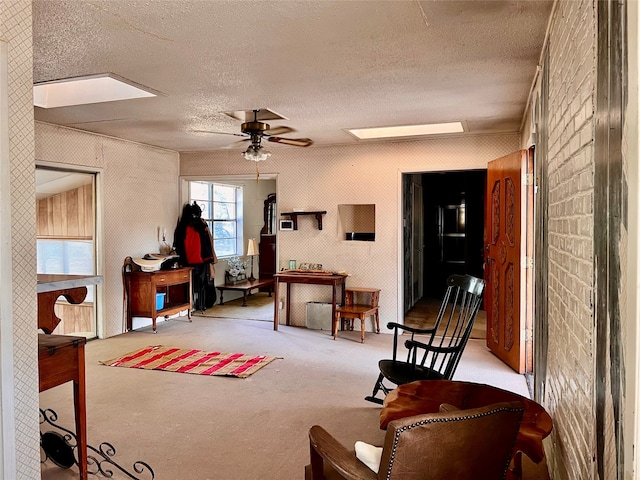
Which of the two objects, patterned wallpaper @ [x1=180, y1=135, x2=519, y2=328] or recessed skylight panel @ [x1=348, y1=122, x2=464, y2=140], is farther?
patterned wallpaper @ [x1=180, y1=135, x2=519, y2=328]

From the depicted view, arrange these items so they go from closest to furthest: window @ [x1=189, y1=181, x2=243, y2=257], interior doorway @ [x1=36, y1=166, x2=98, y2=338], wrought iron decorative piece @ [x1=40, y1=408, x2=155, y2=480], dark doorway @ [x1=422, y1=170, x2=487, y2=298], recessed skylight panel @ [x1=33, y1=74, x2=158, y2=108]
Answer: wrought iron decorative piece @ [x1=40, y1=408, x2=155, y2=480] → recessed skylight panel @ [x1=33, y1=74, x2=158, y2=108] → interior doorway @ [x1=36, y1=166, x2=98, y2=338] → window @ [x1=189, y1=181, x2=243, y2=257] → dark doorway @ [x1=422, y1=170, x2=487, y2=298]

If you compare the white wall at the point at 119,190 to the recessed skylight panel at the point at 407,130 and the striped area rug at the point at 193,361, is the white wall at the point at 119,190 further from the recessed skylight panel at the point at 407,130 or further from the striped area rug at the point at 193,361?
the recessed skylight panel at the point at 407,130

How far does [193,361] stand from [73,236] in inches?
97.8

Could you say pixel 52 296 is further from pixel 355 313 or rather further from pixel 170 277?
pixel 170 277

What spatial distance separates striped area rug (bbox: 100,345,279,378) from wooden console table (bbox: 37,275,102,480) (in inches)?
76.0

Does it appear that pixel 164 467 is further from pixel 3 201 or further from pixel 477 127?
pixel 477 127

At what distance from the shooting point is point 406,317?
23.5 feet

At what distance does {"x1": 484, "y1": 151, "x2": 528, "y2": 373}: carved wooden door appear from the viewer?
14.8ft

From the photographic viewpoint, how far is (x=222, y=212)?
29.8ft

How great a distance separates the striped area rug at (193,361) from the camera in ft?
14.9

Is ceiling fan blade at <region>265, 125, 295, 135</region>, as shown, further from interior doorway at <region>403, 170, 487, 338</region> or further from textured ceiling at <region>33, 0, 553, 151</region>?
interior doorway at <region>403, 170, 487, 338</region>

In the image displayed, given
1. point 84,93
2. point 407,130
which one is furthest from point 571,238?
point 407,130

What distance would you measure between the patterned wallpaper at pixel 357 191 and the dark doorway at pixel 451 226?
3385mm

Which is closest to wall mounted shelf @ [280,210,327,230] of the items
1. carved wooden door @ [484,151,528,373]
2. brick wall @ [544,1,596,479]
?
carved wooden door @ [484,151,528,373]
